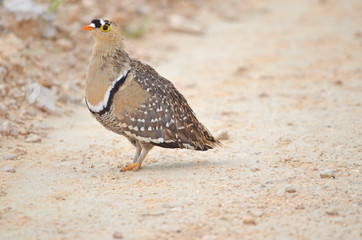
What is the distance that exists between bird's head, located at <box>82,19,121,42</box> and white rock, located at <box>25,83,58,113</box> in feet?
7.12

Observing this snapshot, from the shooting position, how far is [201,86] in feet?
29.8

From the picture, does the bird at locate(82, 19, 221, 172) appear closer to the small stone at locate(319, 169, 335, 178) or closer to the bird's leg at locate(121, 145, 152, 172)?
the bird's leg at locate(121, 145, 152, 172)

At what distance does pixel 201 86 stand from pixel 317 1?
7.91 m

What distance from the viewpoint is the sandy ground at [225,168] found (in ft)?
13.3

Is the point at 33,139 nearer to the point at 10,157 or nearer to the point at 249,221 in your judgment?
the point at 10,157

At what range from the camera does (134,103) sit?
530 cm

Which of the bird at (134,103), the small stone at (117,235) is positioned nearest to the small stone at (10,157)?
the bird at (134,103)

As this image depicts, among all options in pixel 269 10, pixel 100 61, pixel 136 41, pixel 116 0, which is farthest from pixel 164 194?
pixel 269 10

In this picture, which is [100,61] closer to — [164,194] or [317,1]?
[164,194]

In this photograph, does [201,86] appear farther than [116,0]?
No

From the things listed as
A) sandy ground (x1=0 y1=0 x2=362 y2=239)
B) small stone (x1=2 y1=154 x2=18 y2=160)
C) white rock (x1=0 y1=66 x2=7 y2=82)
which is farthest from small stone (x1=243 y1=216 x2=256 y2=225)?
white rock (x1=0 y1=66 x2=7 y2=82)

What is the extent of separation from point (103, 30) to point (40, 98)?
2.25 m

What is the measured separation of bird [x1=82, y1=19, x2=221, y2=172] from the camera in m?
5.28

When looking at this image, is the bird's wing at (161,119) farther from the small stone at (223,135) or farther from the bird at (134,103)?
the small stone at (223,135)
